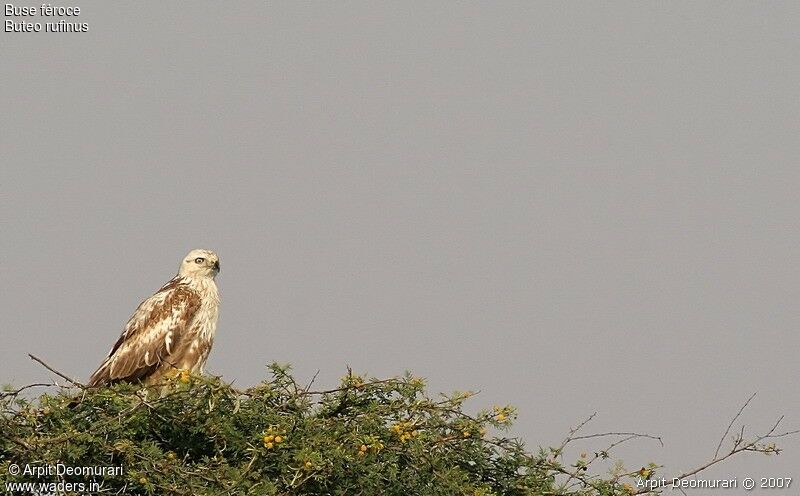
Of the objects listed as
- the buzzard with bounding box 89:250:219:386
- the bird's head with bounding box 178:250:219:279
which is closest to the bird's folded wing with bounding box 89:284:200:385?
the buzzard with bounding box 89:250:219:386

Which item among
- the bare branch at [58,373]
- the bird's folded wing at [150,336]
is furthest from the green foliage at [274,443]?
the bird's folded wing at [150,336]

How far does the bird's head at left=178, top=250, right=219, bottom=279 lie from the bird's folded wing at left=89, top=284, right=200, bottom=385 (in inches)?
15.7

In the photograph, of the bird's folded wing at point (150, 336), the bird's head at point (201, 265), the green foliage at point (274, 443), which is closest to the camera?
the green foliage at point (274, 443)

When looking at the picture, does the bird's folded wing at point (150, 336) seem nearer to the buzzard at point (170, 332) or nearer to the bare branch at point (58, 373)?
the buzzard at point (170, 332)

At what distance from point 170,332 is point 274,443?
4.86m

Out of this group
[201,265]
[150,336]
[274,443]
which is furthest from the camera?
[201,265]

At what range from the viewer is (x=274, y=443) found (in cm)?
670

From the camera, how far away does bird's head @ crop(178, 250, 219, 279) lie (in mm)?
12055

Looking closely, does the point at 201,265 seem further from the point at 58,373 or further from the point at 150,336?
the point at 58,373

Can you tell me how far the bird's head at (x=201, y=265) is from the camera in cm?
1206

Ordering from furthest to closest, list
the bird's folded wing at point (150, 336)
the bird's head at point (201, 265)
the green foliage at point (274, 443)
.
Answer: the bird's head at point (201, 265) → the bird's folded wing at point (150, 336) → the green foliage at point (274, 443)

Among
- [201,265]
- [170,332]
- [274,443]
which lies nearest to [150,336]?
[170,332]

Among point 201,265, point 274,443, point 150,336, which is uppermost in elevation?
point 201,265

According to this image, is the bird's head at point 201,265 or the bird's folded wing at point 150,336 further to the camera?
the bird's head at point 201,265
